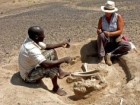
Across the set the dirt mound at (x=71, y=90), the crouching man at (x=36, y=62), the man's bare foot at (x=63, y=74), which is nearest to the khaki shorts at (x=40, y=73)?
the crouching man at (x=36, y=62)

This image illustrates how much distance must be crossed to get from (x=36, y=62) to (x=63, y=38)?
166 inches

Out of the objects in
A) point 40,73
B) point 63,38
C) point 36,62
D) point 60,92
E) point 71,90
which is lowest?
point 63,38

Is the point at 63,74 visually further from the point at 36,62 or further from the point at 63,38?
the point at 63,38

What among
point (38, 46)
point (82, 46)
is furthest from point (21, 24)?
point (38, 46)

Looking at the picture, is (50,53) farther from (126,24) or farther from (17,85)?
(126,24)

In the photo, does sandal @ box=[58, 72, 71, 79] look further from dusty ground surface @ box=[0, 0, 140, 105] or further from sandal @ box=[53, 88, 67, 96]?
sandal @ box=[53, 88, 67, 96]

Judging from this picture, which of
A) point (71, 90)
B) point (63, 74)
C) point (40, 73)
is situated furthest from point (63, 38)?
point (40, 73)

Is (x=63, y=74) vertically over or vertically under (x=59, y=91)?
under

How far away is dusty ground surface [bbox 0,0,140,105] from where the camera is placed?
22.5 feet

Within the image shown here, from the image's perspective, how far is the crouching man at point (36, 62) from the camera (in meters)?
7.10

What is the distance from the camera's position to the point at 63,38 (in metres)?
11.3

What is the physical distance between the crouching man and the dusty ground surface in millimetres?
183

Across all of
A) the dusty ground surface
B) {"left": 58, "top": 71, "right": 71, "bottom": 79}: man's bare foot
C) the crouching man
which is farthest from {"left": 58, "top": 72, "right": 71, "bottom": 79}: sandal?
the crouching man

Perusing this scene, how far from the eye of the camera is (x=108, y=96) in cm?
684
